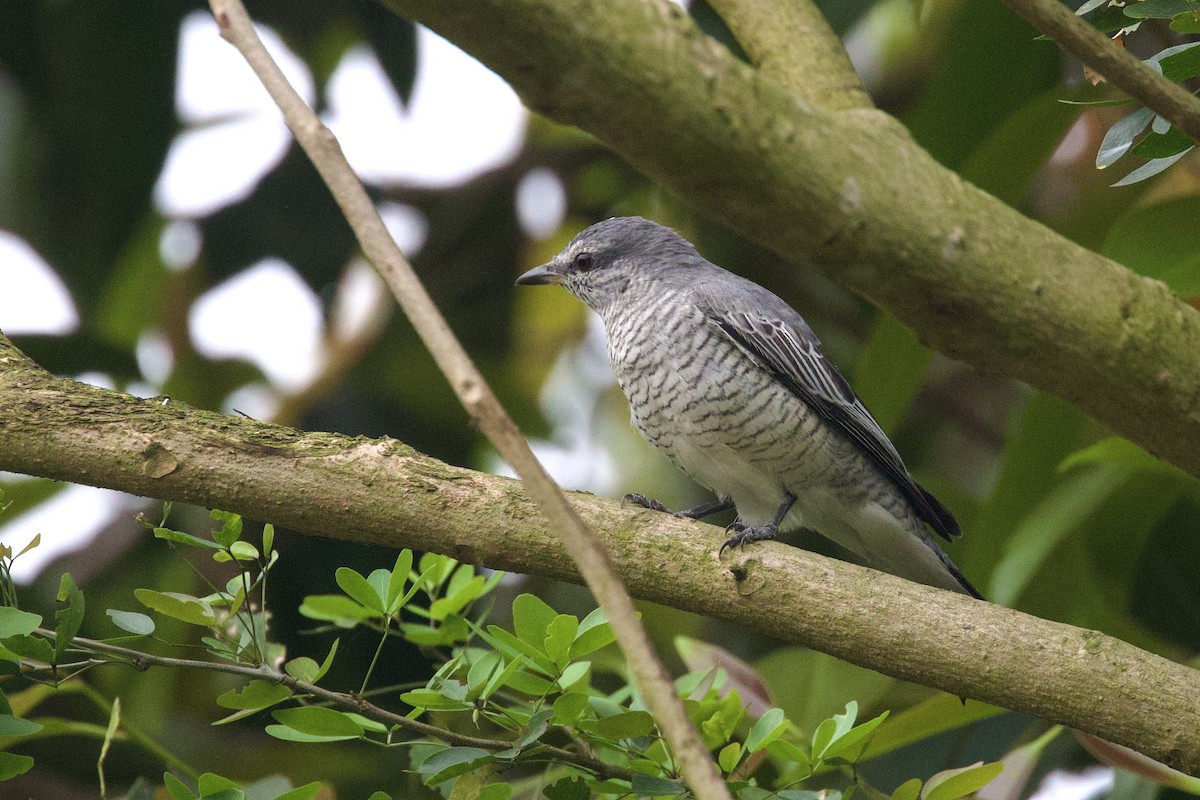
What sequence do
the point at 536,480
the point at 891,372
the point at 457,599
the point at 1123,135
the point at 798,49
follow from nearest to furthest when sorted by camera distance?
the point at 536,480, the point at 1123,135, the point at 457,599, the point at 798,49, the point at 891,372

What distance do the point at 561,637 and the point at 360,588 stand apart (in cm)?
42

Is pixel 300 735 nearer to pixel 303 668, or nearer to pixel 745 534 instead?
pixel 303 668

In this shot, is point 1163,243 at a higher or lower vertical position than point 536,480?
higher

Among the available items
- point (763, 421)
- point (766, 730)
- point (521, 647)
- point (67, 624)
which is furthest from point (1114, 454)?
point (67, 624)

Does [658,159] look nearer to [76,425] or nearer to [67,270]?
[76,425]

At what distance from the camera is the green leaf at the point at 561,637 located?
2059 millimetres

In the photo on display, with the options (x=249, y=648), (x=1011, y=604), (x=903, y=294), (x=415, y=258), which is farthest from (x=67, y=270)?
(x=903, y=294)

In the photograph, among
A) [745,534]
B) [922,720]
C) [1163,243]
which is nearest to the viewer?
[745,534]

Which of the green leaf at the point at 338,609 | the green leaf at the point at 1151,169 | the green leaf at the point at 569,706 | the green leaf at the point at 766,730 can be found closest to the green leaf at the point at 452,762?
the green leaf at the point at 569,706

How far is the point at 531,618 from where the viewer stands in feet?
7.00

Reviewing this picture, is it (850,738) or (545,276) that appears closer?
(850,738)

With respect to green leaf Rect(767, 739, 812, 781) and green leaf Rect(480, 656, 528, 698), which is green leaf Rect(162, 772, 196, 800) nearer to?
green leaf Rect(480, 656, 528, 698)

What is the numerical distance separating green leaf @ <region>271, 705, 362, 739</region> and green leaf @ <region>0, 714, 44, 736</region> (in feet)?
1.25

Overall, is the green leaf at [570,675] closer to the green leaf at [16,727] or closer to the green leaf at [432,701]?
the green leaf at [432,701]
